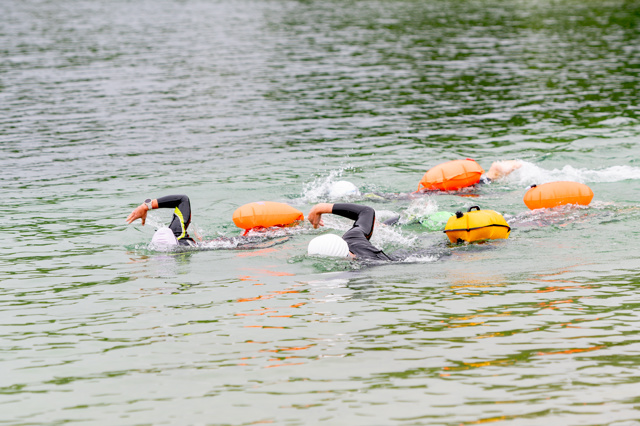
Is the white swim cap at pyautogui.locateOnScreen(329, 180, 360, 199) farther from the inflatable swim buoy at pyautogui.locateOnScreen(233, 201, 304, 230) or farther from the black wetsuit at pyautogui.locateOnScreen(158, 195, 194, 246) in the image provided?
the black wetsuit at pyautogui.locateOnScreen(158, 195, 194, 246)

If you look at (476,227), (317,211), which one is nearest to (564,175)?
(476,227)

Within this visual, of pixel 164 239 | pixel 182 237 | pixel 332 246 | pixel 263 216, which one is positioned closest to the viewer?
pixel 332 246

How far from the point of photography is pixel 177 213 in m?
14.3

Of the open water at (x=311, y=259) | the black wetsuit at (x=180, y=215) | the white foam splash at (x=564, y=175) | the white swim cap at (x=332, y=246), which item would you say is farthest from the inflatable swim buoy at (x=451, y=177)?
the black wetsuit at (x=180, y=215)

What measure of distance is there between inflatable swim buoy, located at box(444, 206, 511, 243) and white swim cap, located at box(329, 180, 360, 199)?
368 centimetres

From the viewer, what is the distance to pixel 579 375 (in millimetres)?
8195

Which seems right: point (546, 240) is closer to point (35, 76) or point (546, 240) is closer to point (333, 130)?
point (333, 130)

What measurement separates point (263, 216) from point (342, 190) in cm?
296

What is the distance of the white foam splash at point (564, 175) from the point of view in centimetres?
1784

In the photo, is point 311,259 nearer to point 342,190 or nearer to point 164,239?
point 164,239

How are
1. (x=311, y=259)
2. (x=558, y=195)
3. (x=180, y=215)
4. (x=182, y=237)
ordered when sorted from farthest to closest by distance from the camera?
(x=558, y=195), (x=180, y=215), (x=182, y=237), (x=311, y=259)

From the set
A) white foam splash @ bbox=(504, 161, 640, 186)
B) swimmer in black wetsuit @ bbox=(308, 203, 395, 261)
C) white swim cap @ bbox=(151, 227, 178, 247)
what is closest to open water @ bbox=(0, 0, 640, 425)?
white foam splash @ bbox=(504, 161, 640, 186)

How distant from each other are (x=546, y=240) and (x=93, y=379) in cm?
842

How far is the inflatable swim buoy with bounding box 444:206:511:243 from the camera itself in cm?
1327
